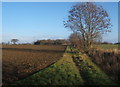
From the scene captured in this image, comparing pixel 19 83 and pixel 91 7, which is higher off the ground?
pixel 91 7

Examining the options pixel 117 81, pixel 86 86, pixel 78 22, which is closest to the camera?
pixel 86 86

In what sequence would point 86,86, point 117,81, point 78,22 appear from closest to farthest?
point 86,86, point 117,81, point 78,22

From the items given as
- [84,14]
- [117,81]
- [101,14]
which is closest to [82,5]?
[84,14]

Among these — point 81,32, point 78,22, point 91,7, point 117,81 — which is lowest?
point 117,81

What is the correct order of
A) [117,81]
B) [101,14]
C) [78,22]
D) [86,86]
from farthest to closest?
[78,22] < [101,14] < [117,81] < [86,86]

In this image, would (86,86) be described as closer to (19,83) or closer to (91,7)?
(19,83)

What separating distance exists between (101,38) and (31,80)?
21.6 m

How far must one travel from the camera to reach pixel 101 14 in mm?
26156

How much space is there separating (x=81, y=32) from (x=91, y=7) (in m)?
5.02

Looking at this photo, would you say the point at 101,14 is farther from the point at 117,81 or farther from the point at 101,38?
the point at 117,81

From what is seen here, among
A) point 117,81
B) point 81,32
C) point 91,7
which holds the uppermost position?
point 91,7

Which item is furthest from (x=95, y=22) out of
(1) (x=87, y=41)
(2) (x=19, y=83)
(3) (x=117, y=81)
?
(2) (x=19, y=83)

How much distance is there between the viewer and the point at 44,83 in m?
7.51

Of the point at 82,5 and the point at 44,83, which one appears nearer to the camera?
the point at 44,83
